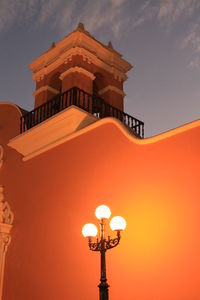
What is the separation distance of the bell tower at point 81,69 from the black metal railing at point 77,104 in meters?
0.29

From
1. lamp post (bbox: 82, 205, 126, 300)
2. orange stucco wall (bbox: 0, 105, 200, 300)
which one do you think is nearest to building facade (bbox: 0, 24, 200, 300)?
orange stucco wall (bbox: 0, 105, 200, 300)

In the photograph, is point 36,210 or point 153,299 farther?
point 36,210

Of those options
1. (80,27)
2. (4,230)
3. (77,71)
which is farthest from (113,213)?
(80,27)

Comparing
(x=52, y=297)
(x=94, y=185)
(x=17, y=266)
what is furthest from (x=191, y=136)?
(x=17, y=266)

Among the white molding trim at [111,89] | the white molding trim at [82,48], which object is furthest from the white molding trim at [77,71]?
the white molding trim at [111,89]

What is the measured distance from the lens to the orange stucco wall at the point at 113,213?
192 inches

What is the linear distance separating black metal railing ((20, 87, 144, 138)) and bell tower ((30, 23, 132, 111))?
0.94 feet

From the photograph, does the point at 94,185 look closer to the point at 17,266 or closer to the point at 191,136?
the point at 191,136

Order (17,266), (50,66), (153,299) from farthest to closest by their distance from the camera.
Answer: (50,66) < (17,266) < (153,299)

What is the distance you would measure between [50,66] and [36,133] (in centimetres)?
200

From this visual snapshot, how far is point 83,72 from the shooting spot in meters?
8.10

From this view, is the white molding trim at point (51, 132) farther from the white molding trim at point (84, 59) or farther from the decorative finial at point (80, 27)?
the decorative finial at point (80, 27)

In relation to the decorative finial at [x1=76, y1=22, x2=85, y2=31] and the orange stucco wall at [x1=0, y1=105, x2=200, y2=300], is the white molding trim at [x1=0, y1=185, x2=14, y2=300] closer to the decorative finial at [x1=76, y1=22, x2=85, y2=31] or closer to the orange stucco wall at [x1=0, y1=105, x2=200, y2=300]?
the orange stucco wall at [x1=0, y1=105, x2=200, y2=300]

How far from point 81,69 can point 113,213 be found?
3.59 meters
